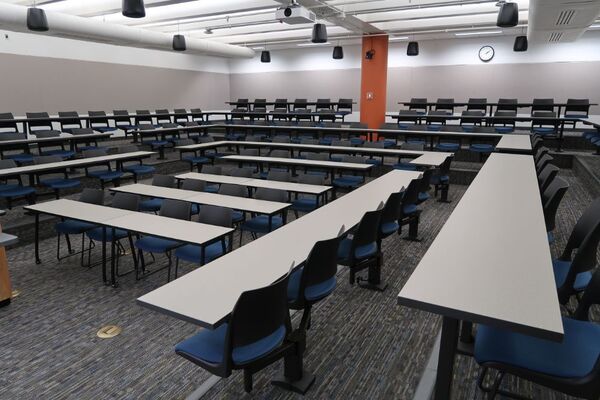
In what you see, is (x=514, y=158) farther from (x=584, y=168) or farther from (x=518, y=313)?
(x=518, y=313)

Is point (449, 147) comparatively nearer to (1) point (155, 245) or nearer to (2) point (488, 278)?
(1) point (155, 245)

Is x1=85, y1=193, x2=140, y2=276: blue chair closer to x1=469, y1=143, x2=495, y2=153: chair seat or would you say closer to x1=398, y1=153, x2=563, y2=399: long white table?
x1=398, y1=153, x2=563, y2=399: long white table

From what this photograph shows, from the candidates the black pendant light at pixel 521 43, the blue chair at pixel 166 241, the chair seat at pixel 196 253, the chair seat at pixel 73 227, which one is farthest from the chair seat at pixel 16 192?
the black pendant light at pixel 521 43

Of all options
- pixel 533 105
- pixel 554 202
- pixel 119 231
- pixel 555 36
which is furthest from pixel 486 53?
pixel 119 231

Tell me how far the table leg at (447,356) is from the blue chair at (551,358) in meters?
0.16

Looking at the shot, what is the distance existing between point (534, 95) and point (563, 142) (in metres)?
4.15

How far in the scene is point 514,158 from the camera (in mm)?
5637

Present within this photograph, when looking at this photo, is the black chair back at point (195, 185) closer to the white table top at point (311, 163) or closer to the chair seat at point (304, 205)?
the chair seat at point (304, 205)

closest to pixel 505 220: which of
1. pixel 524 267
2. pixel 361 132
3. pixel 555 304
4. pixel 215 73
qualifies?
pixel 524 267

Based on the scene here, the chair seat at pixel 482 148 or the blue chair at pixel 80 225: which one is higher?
the chair seat at pixel 482 148

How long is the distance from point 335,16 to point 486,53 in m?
7.25

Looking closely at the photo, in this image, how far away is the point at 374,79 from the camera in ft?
41.6

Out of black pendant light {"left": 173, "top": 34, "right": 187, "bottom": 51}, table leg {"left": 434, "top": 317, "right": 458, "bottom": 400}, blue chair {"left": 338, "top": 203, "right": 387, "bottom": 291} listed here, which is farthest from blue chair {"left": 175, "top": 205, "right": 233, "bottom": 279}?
black pendant light {"left": 173, "top": 34, "right": 187, "bottom": 51}

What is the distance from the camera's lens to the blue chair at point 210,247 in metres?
3.86
